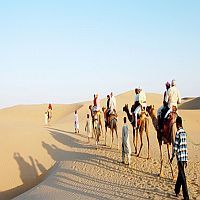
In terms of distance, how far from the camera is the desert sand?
1130cm

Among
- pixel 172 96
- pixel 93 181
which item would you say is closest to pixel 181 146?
pixel 172 96

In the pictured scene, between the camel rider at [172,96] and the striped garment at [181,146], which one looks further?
the camel rider at [172,96]

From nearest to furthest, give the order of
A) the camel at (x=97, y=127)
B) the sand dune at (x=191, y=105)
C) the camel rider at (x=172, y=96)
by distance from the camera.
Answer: the camel rider at (x=172, y=96) < the camel at (x=97, y=127) < the sand dune at (x=191, y=105)

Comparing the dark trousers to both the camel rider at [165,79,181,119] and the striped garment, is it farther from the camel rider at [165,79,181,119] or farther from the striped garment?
the camel rider at [165,79,181,119]

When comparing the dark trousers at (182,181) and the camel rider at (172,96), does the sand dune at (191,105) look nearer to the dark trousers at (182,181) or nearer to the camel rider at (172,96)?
the camel rider at (172,96)

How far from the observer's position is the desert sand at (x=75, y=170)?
11297 millimetres

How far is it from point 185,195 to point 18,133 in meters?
16.2

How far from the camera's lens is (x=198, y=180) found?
11.9 meters

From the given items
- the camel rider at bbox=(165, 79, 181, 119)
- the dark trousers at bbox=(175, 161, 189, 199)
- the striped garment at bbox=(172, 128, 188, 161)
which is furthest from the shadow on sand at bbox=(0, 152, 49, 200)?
the striped garment at bbox=(172, 128, 188, 161)

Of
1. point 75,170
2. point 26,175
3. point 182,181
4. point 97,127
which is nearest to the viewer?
point 182,181

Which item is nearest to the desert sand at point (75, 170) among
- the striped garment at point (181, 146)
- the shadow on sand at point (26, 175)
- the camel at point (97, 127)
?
the shadow on sand at point (26, 175)

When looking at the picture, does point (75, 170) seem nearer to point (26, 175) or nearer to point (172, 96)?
point (26, 175)

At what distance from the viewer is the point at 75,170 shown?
48.2 ft

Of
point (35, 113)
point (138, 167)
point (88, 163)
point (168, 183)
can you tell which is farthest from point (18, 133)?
point (35, 113)
